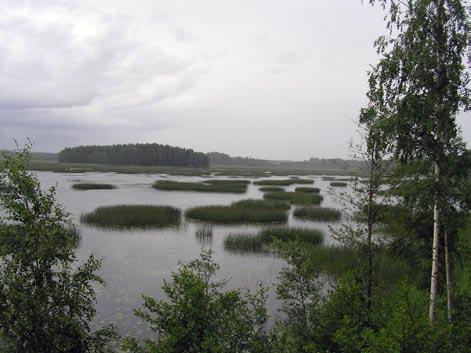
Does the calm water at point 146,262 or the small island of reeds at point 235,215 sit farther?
the small island of reeds at point 235,215

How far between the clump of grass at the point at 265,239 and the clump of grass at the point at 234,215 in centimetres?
756

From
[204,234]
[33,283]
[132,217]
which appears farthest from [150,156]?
[33,283]

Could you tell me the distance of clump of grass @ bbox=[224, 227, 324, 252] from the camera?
2795 cm

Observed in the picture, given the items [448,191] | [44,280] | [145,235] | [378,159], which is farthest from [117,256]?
[448,191]

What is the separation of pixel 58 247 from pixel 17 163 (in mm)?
2148

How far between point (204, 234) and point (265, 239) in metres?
5.51

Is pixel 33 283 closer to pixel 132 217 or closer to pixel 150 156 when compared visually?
pixel 132 217

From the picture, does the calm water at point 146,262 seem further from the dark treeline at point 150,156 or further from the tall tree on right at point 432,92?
the dark treeline at point 150,156

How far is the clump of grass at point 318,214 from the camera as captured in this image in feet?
135

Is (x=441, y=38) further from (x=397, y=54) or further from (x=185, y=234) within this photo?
(x=185, y=234)

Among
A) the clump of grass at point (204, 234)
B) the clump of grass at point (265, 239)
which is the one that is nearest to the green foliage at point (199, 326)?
the clump of grass at point (265, 239)

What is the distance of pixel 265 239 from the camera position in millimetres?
29188

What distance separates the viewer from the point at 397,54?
10.9 meters

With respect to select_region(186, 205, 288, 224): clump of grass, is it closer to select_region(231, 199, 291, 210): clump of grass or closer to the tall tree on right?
→ select_region(231, 199, 291, 210): clump of grass
